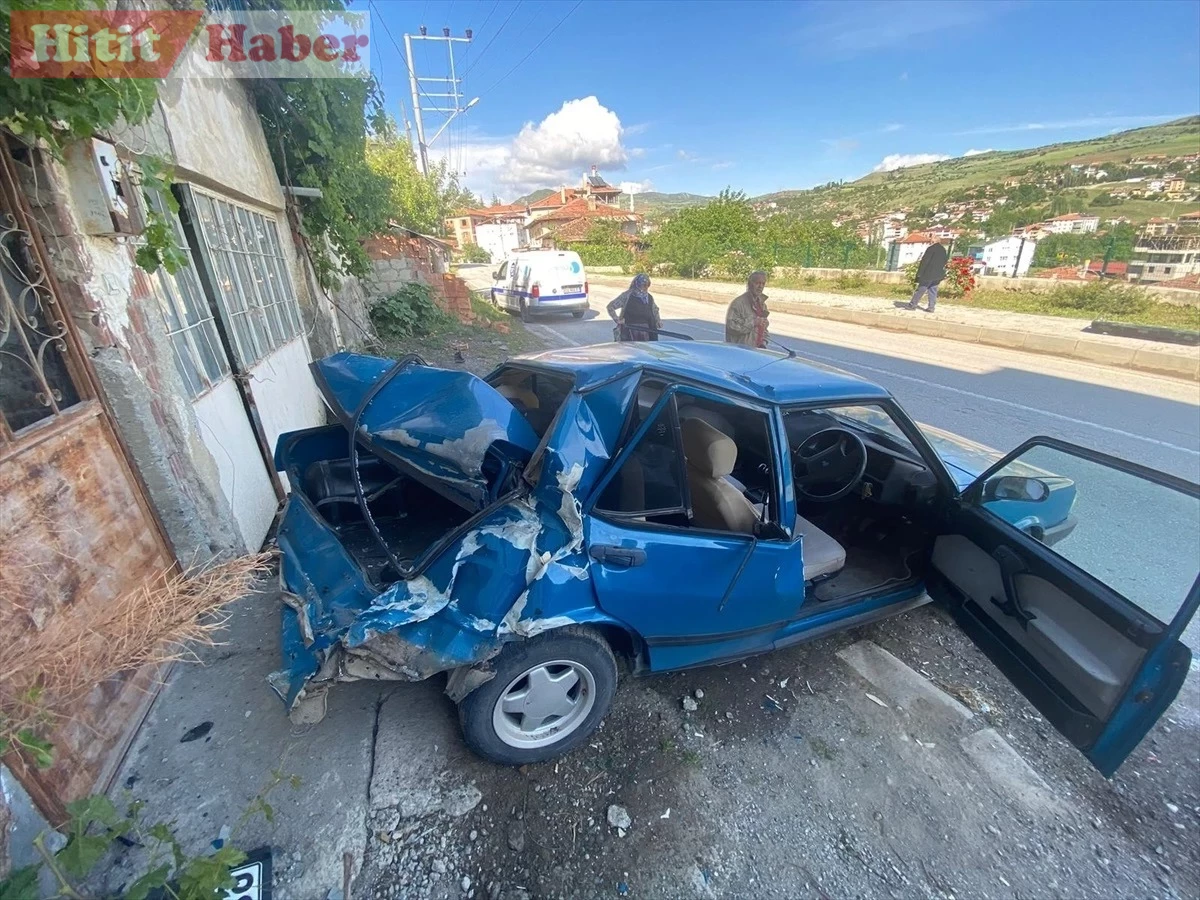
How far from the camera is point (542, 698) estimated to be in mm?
2043

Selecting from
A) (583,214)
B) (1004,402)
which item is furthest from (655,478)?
(583,214)

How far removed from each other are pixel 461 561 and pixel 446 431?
486 mm

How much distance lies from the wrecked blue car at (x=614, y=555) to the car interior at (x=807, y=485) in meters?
0.02

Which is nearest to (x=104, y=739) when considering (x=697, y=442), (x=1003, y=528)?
(x=697, y=442)

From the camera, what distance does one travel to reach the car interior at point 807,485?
212 cm

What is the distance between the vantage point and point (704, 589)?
2.07 metres

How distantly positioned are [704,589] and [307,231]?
6959 mm

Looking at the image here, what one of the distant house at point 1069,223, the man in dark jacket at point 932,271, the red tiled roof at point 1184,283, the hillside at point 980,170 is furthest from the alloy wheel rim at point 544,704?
the hillside at point 980,170

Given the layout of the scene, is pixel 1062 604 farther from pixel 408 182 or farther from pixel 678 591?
pixel 408 182

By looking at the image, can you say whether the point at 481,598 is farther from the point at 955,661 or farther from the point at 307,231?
the point at 307,231

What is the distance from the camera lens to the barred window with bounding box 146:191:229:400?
2.94 meters

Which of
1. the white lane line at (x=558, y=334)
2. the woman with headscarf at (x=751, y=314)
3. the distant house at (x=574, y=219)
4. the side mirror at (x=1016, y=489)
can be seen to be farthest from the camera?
the distant house at (x=574, y=219)

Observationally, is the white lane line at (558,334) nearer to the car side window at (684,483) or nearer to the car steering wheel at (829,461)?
the car steering wheel at (829,461)

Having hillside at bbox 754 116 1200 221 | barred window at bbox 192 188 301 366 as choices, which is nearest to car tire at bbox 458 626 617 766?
barred window at bbox 192 188 301 366
